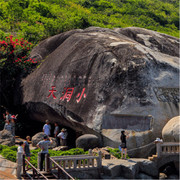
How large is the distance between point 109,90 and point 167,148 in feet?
11.8

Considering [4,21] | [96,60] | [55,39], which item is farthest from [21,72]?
[4,21]

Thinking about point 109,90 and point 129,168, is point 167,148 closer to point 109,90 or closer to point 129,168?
point 129,168

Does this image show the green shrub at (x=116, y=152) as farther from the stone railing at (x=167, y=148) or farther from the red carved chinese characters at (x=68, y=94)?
the red carved chinese characters at (x=68, y=94)

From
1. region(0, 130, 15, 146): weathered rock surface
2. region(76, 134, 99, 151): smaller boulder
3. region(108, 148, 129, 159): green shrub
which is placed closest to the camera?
region(108, 148, 129, 159): green shrub

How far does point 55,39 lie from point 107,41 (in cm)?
574

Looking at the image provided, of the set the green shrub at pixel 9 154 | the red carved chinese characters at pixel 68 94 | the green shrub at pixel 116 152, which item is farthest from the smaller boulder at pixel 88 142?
the green shrub at pixel 9 154

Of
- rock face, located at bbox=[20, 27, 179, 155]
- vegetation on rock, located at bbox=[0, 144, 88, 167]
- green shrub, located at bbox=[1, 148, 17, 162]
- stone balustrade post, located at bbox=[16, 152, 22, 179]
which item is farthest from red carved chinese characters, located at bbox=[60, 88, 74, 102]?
stone balustrade post, located at bbox=[16, 152, 22, 179]

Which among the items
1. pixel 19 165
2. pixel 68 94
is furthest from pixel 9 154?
pixel 68 94

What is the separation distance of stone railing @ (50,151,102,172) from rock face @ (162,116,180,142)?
143 inches

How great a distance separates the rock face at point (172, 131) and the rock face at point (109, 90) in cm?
42

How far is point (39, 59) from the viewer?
20719mm

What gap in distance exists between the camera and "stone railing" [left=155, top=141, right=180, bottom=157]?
12.6m

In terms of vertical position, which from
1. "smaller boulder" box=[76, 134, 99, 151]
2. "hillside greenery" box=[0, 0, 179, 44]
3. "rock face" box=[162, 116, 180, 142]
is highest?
"hillside greenery" box=[0, 0, 179, 44]

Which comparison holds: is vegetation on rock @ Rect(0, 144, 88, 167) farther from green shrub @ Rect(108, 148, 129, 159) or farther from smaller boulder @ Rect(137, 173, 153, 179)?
smaller boulder @ Rect(137, 173, 153, 179)
